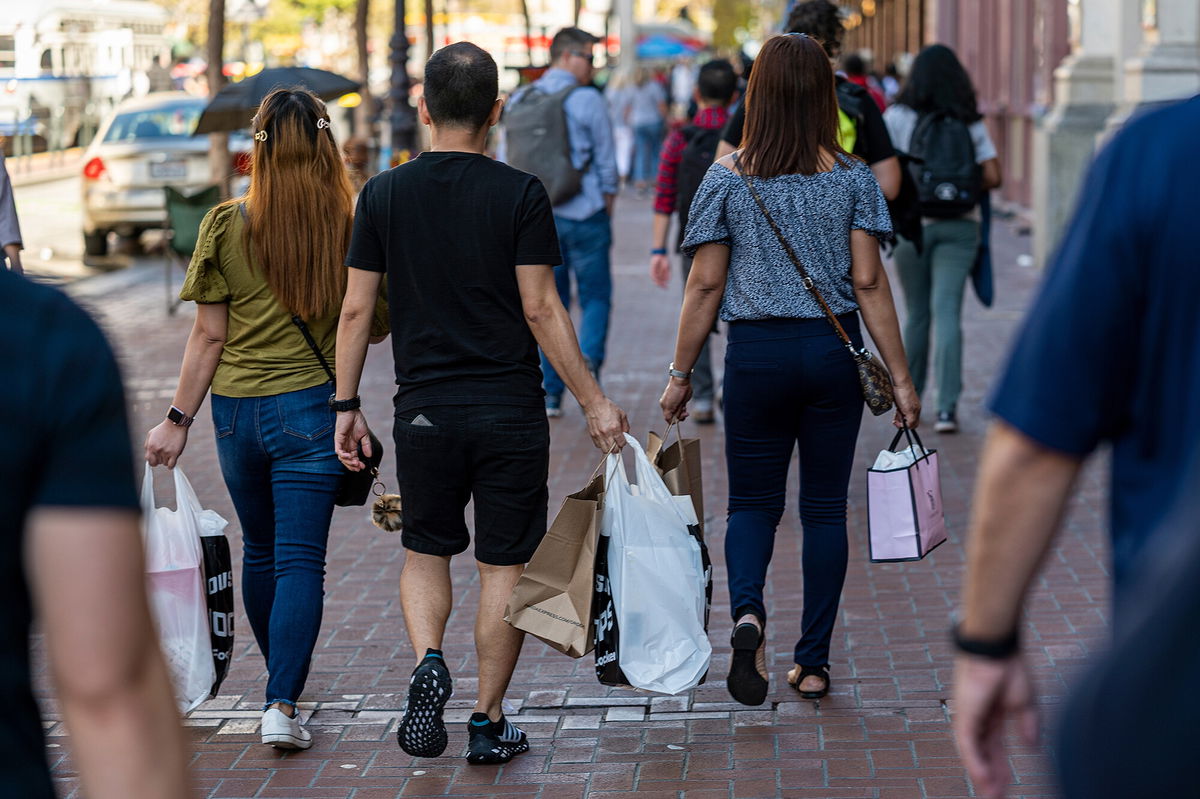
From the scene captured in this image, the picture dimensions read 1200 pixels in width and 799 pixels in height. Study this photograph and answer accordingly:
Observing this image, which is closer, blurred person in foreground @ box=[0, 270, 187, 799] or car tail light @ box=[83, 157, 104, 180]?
blurred person in foreground @ box=[0, 270, 187, 799]

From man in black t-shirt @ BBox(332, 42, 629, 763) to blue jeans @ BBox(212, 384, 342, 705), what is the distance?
17cm

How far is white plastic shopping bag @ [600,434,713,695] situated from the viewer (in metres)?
4.30

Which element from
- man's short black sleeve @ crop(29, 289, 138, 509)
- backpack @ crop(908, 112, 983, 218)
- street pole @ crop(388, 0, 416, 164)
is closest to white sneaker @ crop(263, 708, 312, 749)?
man's short black sleeve @ crop(29, 289, 138, 509)

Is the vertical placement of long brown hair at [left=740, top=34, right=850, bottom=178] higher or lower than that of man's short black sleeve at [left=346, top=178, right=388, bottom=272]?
higher

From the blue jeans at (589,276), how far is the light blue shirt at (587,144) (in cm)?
7

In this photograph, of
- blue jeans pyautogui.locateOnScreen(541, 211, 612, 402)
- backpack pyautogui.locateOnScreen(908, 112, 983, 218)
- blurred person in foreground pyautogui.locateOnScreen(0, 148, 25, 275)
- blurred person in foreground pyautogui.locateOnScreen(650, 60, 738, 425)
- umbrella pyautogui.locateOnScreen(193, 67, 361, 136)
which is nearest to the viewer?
blurred person in foreground pyautogui.locateOnScreen(0, 148, 25, 275)

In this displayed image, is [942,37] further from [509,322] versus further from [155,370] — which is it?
[509,322]

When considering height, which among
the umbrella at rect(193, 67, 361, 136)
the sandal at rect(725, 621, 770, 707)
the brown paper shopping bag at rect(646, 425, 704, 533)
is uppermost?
the umbrella at rect(193, 67, 361, 136)

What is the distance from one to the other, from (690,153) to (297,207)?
4159 millimetres

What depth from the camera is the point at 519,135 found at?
9.20 m

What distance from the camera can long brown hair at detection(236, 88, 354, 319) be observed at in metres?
4.50

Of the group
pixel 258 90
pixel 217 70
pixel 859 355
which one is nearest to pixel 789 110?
pixel 859 355

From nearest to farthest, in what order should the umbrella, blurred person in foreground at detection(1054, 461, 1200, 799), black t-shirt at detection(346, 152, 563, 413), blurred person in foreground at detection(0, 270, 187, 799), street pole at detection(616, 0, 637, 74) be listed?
blurred person in foreground at detection(1054, 461, 1200, 799)
blurred person in foreground at detection(0, 270, 187, 799)
black t-shirt at detection(346, 152, 563, 413)
the umbrella
street pole at detection(616, 0, 637, 74)

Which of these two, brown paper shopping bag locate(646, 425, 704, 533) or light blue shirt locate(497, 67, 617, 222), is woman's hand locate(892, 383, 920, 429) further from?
light blue shirt locate(497, 67, 617, 222)
